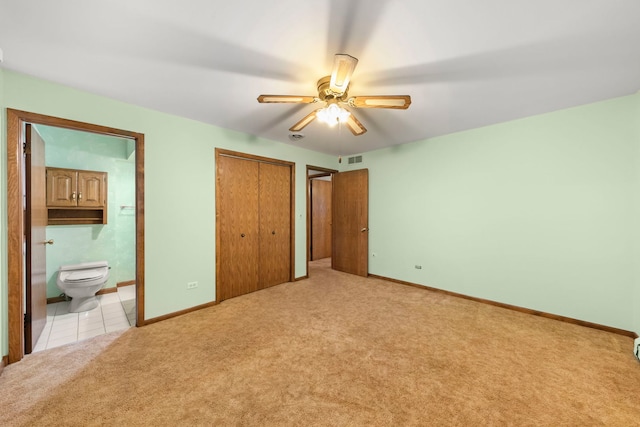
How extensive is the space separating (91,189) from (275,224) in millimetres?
2704

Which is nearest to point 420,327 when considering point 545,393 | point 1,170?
point 545,393

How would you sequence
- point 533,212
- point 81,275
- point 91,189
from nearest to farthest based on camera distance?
point 533,212, point 81,275, point 91,189

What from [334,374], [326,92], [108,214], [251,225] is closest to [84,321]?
[108,214]

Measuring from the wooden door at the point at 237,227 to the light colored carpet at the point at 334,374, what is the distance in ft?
2.43

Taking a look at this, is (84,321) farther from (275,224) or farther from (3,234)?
(275,224)

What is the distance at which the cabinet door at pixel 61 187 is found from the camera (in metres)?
3.28

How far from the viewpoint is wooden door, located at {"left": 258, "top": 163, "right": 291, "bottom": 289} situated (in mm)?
3914

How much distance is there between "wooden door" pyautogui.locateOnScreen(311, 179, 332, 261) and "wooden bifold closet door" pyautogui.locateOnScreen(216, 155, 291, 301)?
2.00 m

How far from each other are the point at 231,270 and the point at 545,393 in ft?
11.2

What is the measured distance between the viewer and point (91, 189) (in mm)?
3582

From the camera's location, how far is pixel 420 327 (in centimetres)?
264

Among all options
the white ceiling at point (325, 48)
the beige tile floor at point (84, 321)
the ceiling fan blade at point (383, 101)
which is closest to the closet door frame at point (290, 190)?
the white ceiling at point (325, 48)

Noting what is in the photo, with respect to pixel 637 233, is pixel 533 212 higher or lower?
higher

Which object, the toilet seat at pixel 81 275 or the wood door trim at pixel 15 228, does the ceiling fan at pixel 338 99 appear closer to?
the wood door trim at pixel 15 228
